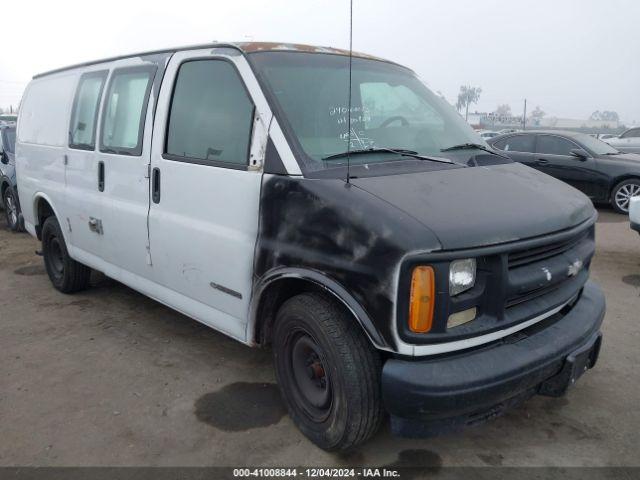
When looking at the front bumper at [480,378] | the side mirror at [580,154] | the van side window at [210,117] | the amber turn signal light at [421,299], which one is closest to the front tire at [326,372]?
the front bumper at [480,378]

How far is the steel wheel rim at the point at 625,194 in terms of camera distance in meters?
9.13

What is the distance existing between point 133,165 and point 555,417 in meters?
3.14

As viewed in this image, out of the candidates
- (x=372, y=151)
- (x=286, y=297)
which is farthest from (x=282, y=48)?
(x=286, y=297)

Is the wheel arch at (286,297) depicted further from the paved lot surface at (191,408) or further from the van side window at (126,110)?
the van side window at (126,110)

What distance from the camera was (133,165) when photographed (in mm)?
3666

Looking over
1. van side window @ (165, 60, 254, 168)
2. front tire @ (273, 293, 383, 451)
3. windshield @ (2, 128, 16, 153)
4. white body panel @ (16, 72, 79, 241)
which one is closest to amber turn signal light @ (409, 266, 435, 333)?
front tire @ (273, 293, 383, 451)

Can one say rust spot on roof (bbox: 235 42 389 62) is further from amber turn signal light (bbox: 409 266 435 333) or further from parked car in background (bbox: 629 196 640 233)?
parked car in background (bbox: 629 196 640 233)

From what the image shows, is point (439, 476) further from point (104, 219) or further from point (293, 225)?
point (104, 219)

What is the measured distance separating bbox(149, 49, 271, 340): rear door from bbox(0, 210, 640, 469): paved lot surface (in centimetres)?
53

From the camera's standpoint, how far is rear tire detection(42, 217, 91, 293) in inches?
198

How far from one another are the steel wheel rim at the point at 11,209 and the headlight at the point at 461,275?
27.0ft

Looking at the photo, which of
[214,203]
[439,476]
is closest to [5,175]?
[214,203]

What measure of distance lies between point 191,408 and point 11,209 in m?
7.09

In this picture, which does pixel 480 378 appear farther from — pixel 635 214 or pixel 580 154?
pixel 580 154
